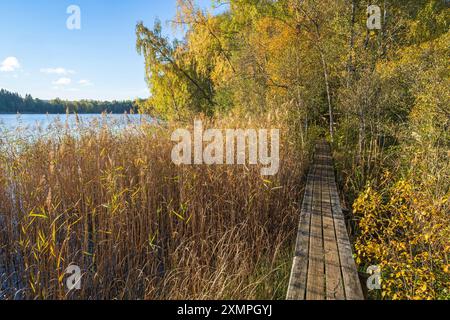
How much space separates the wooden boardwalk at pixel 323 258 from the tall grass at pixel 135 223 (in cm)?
35

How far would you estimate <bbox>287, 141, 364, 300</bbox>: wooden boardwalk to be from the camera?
196 cm

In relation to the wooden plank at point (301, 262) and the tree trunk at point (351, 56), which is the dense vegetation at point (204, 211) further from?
the wooden plank at point (301, 262)

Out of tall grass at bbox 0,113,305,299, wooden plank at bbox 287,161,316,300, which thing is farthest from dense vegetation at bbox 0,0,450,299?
wooden plank at bbox 287,161,316,300

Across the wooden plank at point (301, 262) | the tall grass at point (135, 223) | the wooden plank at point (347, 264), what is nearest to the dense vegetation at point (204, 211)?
the tall grass at point (135, 223)

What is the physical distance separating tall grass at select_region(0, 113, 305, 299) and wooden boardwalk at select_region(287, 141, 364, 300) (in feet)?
1.15

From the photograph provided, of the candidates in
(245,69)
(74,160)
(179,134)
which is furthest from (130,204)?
(245,69)

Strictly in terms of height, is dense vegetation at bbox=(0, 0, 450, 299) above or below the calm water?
below

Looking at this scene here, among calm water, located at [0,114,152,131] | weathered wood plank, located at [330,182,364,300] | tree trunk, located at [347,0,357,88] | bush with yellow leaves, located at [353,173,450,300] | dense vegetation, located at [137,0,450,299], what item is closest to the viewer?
weathered wood plank, located at [330,182,364,300]

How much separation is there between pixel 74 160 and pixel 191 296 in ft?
7.65

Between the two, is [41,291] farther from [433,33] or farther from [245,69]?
[433,33]

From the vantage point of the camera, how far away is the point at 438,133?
464cm

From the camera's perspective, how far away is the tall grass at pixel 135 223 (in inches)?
103

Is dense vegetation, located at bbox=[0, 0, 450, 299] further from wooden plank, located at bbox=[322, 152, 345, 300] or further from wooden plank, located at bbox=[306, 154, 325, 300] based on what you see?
wooden plank, located at bbox=[306, 154, 325, 300]

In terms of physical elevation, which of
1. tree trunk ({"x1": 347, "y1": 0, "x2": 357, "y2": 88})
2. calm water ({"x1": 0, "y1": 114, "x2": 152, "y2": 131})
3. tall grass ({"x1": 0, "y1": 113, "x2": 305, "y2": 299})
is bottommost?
tall grass ({"x1": 0, "y1": 113, "x2": 305, "y2": 299})
